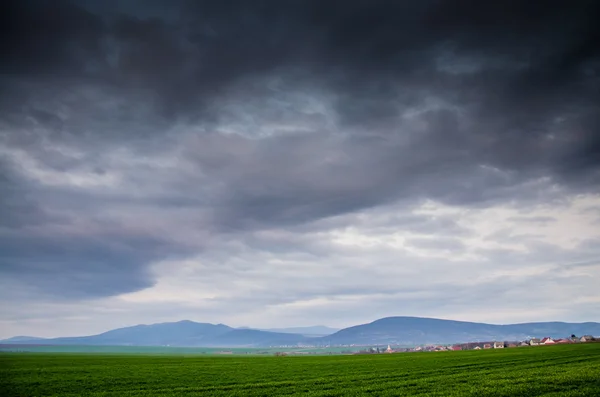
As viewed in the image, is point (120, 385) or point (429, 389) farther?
point (120, 385)

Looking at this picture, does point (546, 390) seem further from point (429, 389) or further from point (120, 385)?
point (120, 385)

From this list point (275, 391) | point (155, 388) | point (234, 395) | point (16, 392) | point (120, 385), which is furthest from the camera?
point (120, 385)

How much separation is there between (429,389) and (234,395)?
12.4m

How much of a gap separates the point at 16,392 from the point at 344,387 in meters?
24.2

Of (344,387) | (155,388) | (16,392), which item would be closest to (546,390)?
(344,387)

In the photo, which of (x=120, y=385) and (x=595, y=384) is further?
(x=120, y=385)

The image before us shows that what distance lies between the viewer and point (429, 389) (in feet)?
85.9

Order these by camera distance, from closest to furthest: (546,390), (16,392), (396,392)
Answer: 1. (546,390)
2. (396,392)
3. (16,392)

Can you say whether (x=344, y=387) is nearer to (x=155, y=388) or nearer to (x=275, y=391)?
(x=275, y=391)

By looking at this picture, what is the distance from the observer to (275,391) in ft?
95.1

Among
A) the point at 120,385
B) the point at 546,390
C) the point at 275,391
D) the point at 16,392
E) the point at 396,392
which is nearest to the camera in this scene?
the point at 546,390

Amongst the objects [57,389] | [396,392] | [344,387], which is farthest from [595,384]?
[57,389]

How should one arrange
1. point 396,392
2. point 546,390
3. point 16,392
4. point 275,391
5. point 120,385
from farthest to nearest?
point 120,385, point 16,392, point 275,391, point 396,392, point 546,390

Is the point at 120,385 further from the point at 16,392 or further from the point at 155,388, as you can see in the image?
the point at 16,392
